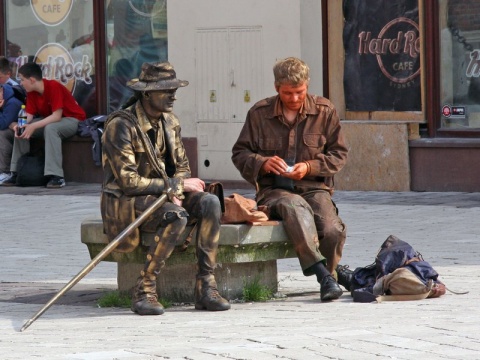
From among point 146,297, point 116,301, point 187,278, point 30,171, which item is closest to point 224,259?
point 187,278

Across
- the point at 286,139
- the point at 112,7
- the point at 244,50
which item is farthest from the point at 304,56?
the point at 286,139

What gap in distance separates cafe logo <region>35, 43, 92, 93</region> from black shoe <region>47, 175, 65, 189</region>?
4.60 ft

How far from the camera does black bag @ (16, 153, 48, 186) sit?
15203mm

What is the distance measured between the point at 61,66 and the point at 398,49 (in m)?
4.37

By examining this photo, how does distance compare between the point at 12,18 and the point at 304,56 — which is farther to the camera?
the point at 12,18

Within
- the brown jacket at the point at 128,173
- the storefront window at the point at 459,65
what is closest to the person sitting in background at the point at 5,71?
the storefront window at the point at 459,65

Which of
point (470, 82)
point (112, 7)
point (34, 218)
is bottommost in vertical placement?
point (34, 218)

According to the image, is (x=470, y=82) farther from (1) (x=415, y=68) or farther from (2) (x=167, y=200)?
(2) (x=167, y=200)

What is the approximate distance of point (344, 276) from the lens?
26.9 ft

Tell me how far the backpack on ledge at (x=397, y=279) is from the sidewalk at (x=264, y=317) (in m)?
0.10

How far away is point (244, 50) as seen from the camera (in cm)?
1461

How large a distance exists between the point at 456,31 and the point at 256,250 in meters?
6.39

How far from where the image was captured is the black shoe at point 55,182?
15160mm

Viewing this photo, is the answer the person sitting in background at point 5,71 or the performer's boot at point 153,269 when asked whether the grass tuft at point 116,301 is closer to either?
the performer's boot at point 153,269
